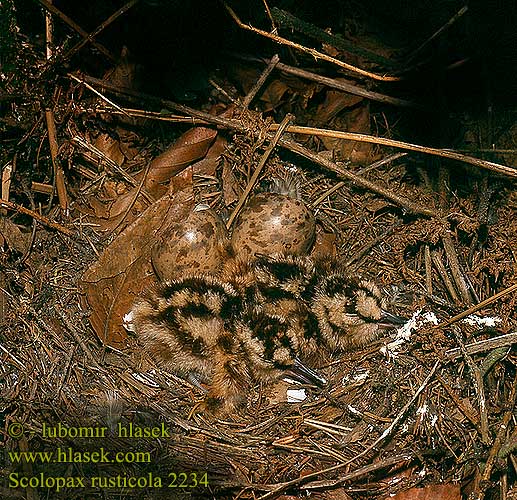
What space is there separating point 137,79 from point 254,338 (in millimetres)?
1334

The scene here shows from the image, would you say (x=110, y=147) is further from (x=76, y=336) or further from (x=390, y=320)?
(x=390, y=320)

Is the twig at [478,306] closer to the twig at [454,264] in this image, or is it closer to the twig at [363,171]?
the twig at [454,264]

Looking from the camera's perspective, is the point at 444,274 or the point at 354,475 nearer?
the point at 354,475

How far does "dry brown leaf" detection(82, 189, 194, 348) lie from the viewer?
3232 mm

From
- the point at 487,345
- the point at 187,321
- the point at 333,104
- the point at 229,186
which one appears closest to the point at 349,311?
the point at 487,345

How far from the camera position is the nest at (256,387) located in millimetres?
2793

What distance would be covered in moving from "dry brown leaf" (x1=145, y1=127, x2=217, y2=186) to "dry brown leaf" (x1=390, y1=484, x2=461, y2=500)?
1.76 meters

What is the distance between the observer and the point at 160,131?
3.60 m

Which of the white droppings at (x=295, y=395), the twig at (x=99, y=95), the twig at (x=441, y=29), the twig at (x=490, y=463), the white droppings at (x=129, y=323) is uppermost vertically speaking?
the twig at (x=441, y=29)

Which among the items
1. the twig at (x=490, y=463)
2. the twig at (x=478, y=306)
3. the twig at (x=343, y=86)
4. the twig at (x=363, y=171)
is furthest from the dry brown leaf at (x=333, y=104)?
the twig at (x=490, y=463)

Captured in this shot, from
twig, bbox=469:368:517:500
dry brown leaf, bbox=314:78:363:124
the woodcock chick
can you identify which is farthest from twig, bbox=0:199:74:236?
twig, bbox=469:368:517:500

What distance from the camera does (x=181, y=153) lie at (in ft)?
11.6

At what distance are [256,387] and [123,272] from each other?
2.49 ft

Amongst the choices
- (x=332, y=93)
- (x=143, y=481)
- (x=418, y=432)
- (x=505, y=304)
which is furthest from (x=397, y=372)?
(x=332, y=93)
